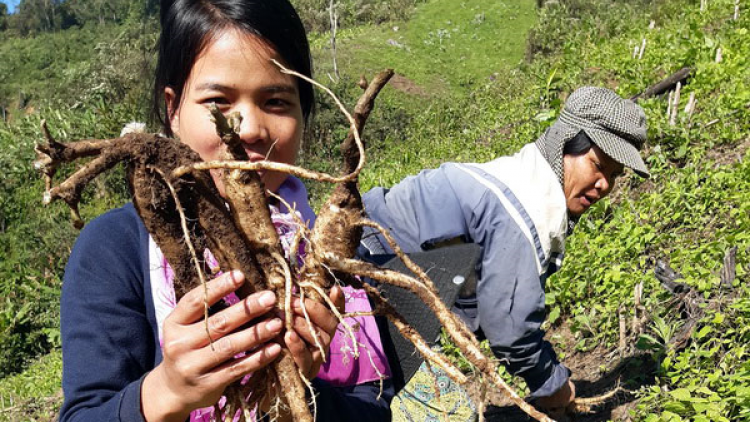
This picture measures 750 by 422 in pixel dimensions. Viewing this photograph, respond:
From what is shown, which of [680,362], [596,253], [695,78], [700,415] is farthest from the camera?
[695,78]

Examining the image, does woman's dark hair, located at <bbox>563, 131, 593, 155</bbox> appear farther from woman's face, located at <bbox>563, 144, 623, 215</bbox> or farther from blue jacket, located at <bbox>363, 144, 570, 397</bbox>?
blue jacket, located at <bbox>363, 144, 570, 397</bbox>

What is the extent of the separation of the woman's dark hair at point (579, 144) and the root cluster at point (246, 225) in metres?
1.61

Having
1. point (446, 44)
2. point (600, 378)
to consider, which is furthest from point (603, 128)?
point (446, 44)

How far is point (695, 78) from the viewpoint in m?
5.49

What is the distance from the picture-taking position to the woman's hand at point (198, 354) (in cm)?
102

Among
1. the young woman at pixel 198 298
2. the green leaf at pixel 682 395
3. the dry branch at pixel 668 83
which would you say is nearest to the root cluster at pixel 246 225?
the young woman at pixel 198 298

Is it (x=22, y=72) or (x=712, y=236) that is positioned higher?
(x=712, y=236)

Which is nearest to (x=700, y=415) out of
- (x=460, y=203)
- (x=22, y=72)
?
(x=460, y=203)

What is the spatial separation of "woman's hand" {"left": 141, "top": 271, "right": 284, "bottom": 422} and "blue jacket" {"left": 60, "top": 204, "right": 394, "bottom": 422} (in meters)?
0.06

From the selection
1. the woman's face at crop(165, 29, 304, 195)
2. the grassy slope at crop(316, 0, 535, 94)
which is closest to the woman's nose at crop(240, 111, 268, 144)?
the woman's face at crop(165, 29, 304, 195)

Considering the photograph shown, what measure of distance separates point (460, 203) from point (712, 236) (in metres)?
2.23

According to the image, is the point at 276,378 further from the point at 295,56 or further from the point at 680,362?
the point at 680,362

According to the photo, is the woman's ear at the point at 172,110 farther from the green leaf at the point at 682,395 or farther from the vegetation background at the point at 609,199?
A: the green leaf at the point at 682,395

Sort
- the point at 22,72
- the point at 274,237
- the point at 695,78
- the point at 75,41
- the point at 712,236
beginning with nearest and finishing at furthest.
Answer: the point at 274,237, the point at 712,236, the point at 695,78, the point at 22,72, the point at 75,41
